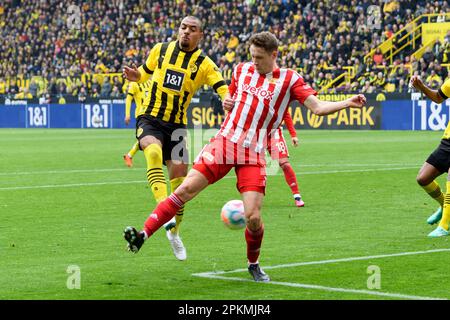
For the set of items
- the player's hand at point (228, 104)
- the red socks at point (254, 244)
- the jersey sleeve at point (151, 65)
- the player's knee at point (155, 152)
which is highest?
the jersey sleeve at point (151, 65)

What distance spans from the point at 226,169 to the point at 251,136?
0.38 meters

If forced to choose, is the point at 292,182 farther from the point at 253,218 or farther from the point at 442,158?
the point at 253,218

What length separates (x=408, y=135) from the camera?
3547cm

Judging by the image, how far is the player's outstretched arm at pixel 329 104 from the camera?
8.39 meters

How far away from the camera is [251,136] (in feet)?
29.3

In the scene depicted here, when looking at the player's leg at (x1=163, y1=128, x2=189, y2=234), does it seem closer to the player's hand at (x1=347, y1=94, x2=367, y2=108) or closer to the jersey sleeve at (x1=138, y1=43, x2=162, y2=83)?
the jersey sleeve at (x1=138, y1=43, x2=162, y2=83)

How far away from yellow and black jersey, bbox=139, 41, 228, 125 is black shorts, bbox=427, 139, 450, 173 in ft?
8.83

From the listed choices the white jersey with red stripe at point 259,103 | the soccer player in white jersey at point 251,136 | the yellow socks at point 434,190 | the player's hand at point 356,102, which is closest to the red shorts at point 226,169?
the soccer player in white jersey at point 251,136

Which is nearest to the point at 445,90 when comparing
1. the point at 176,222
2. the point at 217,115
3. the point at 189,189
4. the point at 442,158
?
the point at 442,158

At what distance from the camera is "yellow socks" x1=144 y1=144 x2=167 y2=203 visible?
417 inches

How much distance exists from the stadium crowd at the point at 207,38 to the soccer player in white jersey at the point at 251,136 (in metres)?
30.4

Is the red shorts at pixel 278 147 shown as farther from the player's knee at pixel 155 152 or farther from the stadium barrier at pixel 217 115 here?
the stadium barrier at pixel 217 115
